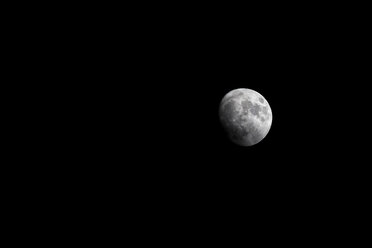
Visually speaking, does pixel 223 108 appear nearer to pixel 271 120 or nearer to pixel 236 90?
pixel 236 90

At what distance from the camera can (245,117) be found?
4.27 m

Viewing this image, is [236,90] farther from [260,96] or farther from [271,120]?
[271,120]

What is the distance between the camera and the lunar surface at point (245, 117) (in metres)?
4.29

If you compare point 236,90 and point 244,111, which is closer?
point 244,111

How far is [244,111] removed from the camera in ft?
14.1

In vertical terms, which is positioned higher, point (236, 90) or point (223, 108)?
point (236, 90)

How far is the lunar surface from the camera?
14.1 feet

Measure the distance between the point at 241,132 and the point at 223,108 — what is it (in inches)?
17.7

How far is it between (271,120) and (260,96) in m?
0.41

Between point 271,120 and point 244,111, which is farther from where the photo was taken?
point 271,120

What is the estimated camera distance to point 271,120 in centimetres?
457

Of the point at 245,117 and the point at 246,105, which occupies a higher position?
the point at 246,105

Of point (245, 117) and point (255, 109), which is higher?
point (255, 109)

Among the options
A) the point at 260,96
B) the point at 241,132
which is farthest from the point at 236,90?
the point at 241,132
